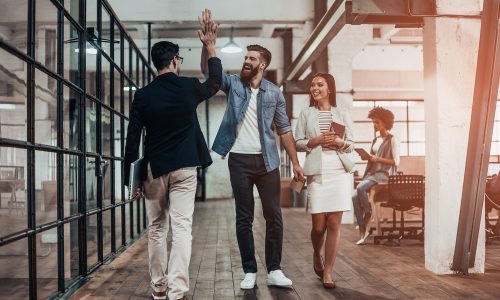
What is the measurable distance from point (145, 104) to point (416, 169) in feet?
30.7

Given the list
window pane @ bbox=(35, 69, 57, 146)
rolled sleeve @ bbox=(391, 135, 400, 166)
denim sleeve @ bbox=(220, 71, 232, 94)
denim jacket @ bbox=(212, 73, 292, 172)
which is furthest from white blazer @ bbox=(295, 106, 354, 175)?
rolled sleeve @ bbox=(391, 135, 400, 166)

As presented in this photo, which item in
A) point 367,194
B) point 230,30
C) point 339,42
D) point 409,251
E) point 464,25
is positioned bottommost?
point 409,251

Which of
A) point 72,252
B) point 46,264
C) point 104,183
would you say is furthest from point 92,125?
point 72,252

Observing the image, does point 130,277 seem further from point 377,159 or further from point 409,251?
point 377,159

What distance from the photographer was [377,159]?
6.55 meters

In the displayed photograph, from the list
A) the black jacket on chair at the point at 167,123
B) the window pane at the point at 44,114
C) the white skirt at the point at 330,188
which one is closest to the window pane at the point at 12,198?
the window pane at the point at 44,114

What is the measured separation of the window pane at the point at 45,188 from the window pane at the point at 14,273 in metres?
0.47

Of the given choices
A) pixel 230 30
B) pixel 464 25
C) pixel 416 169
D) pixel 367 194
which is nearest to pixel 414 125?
pixel 416 169

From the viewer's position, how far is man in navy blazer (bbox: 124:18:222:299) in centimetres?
336

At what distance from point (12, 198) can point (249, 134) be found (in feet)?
19.6

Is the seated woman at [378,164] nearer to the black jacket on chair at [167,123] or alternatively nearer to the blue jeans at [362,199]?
the blue jeans at [362,199]

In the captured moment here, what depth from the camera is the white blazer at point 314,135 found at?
13.2 ft

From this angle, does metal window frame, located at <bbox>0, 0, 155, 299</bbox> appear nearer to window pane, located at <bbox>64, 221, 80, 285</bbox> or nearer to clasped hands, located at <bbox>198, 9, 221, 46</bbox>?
window pane, located at <bbox>64, 221, 80, 285</bbox>

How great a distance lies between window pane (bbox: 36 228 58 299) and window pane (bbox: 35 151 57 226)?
Answer: 0.24 m
